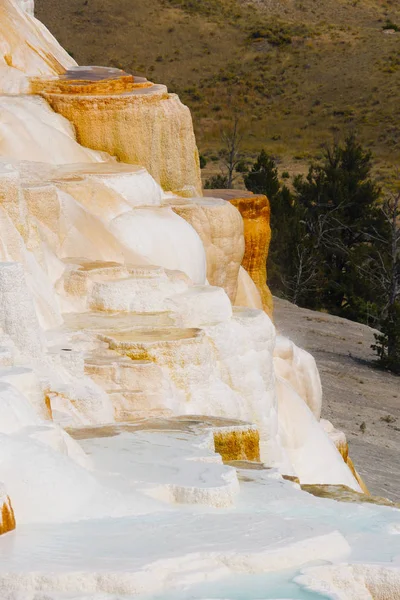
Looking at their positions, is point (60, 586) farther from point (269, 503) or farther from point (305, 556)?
point (269, 503)

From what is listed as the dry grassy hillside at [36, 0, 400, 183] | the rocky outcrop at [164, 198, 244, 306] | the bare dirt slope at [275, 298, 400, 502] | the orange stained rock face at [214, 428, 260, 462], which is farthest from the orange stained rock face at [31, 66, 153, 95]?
the dry grassy hillside at [36, 0, 400, 183]

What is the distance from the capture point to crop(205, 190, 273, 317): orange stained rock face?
14.1 meters

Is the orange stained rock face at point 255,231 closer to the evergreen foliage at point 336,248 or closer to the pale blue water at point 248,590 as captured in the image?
the evergreen foliage at point 336,248

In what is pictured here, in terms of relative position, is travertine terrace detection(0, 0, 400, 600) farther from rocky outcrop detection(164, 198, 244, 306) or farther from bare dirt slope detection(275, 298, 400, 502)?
bare dirt slope detection(275, 298, 400, 502)

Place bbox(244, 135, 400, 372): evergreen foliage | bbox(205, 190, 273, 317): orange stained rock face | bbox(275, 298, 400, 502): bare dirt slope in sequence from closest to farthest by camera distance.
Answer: bbox(205, 190, 273, 317): orange stained rock face → bbox(275, 298, 400, 502): bare dirt slope → bbox(244, 135, 400, 372): evergreen foliage

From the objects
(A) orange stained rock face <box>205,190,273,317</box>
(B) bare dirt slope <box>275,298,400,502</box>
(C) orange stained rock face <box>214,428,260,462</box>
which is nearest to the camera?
(C) orange stained rock face <box>214,428,260,462</box>

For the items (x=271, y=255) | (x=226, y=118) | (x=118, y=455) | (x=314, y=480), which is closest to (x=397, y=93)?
(x=226, y=118)

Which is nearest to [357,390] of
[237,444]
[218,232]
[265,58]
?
[218,232]

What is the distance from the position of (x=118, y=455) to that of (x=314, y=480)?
4.26 meters

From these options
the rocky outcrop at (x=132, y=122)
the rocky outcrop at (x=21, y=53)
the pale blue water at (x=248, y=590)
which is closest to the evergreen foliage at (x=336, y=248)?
the rocky outcrop at (x=132, y=122)

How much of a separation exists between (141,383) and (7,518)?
11.2 feet

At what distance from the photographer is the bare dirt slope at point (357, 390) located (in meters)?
14.5

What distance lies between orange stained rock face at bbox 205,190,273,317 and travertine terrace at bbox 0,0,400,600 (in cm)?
3

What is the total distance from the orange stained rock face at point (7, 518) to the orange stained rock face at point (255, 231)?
9037 millimetres
